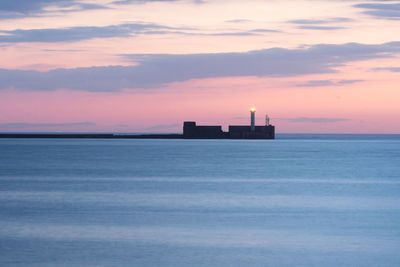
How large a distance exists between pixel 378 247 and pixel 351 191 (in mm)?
14097

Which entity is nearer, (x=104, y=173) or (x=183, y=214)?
(x=183, y=214)

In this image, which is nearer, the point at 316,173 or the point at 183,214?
the point at 183,214

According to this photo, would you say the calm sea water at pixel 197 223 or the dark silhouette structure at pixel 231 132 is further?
the dark silhouette structure at pixel 231 132

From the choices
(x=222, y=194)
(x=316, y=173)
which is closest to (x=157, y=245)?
(x=222, y=194)

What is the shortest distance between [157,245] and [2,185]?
57.9 feet

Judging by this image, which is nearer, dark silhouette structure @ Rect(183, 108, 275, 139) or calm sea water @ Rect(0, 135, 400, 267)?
calm sea water @ Rect(0, 135, 400, 267)

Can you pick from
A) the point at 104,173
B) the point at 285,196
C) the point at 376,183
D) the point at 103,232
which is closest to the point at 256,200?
the point at 285,196

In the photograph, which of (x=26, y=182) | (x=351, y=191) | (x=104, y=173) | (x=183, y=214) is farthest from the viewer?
(x=104, y=173)

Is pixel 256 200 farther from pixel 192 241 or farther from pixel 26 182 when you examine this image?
pixel 26 182

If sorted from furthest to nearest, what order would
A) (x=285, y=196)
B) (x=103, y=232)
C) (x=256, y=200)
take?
(x=285, y=196), (x=256, y=200), (x=103, y=232)

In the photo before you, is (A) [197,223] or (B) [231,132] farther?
(B) [231,132]

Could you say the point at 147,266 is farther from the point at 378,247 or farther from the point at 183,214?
the point at 183,214

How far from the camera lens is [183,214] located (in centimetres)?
1831

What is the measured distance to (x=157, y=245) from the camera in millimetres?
13188
